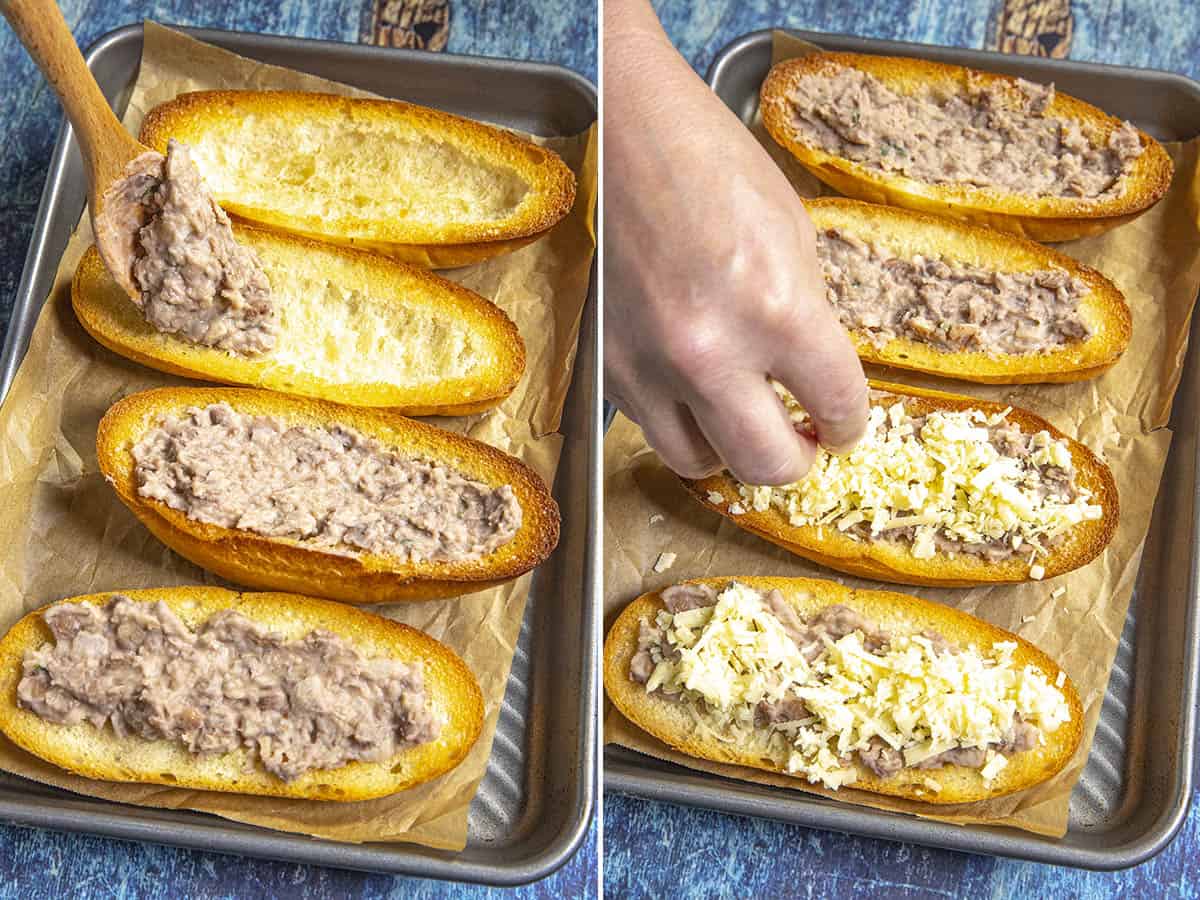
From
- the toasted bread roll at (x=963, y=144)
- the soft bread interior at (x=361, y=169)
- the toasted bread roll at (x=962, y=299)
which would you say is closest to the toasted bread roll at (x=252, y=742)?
the soft bread interior at (x=361, y=169)

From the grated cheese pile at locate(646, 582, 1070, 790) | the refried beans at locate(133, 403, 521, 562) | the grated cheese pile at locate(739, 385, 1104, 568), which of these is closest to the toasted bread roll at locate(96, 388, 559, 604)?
the refried beans at locate(133, 403, 521, 562)

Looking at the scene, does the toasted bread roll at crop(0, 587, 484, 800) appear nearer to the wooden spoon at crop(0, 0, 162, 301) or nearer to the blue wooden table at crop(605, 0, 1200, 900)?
the blue wooden table at crop(605, 0, 1200, 900)

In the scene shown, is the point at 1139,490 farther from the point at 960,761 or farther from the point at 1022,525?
the point at 960,761

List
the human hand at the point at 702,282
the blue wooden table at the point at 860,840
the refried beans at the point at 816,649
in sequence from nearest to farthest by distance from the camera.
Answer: the human hand at the point at 702,282 → the blue wooden table at the point at 860,840 → the refried beans at the point at 816,649

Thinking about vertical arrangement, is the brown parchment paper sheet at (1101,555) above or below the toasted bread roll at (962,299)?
below

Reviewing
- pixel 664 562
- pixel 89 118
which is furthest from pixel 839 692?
pixel 89 118

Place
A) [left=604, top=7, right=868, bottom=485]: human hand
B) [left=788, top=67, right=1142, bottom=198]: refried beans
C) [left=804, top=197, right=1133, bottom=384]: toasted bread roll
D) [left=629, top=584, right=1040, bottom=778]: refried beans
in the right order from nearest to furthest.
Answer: [left=604, top=7, right=868, bottom=485]: human hand
[left=629, top=584, right=1040, bottom=778]: refried beans
[left=804, top=197, right=1133, bottom=384]: toasted bread roll
[left=788, top=67, right=1142, bottom=198]: refried beans

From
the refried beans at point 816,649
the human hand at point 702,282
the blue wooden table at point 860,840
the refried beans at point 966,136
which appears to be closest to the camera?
the human hand at point 702,282

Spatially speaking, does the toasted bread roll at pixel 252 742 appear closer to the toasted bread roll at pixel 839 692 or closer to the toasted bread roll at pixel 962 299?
the toasted bread roll at pixel 839 692
